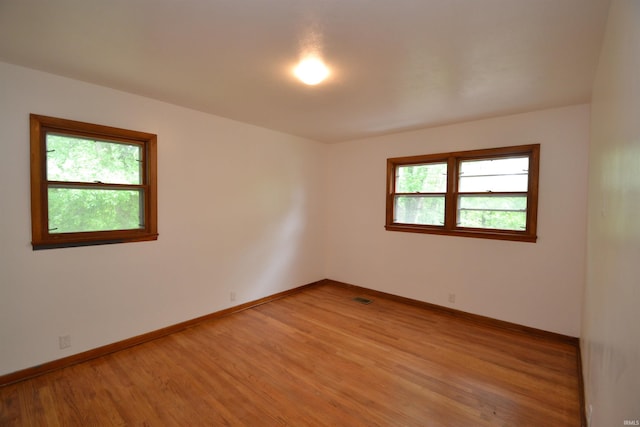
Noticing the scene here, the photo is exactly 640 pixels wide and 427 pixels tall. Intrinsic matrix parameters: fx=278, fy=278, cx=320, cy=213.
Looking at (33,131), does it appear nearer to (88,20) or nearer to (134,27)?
(88,20)

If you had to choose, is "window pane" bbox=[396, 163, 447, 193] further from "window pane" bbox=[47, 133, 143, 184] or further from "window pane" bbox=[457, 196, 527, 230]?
"window pane" bbox=[47, 133, 143, 184]

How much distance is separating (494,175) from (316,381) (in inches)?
128

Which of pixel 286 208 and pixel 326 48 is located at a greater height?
pixel 326 48

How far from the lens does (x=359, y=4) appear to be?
4.98ft

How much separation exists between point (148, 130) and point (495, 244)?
170 inches

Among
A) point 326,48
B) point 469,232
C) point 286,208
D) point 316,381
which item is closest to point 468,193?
point 469,232

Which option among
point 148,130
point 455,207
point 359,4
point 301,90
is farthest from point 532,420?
point 148,130

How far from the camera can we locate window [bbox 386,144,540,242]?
339 cm

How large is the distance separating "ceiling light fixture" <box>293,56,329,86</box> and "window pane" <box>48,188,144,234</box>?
216 centimetres

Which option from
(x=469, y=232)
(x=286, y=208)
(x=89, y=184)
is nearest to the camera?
(x=89, y=184)

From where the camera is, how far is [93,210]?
2.75 m

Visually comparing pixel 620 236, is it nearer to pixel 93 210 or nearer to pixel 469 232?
pixel 469 232

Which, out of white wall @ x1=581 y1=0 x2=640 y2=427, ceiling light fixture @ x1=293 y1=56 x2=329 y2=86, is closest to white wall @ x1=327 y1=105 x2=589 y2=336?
white wall @ x1=581 y1=0 x2=640 y2=427

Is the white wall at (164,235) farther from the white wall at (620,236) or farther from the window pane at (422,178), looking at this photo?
the white wall at (620,236)
